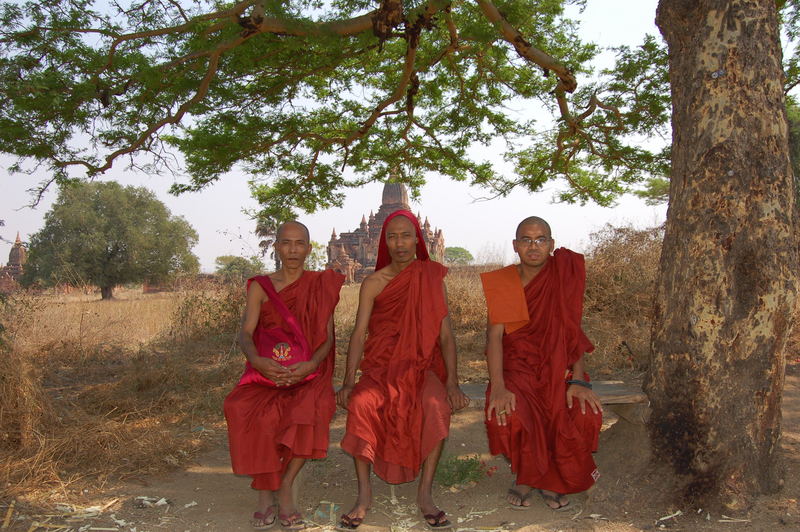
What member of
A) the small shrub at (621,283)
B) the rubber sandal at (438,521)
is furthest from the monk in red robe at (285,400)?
the small shrub at (621,283)

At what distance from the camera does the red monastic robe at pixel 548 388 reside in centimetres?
342

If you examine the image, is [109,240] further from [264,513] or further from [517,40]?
[264,513]

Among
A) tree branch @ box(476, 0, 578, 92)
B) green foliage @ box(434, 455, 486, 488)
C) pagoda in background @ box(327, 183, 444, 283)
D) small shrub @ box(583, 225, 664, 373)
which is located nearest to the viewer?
green foliage @ box(434, 455, 486, 488)

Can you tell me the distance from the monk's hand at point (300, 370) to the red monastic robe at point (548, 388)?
1.07 m

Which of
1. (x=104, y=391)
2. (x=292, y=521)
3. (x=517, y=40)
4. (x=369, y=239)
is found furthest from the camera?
(x=369, y=239)

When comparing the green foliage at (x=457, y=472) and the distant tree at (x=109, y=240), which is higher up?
the distant tree at (x=109, y=240)

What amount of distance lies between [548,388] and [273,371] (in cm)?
162

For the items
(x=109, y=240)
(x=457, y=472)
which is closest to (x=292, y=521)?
(x=457, y=472)

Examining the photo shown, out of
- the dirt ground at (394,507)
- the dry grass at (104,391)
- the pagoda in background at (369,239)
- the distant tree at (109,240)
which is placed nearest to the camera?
the dirt ground at (394,507)

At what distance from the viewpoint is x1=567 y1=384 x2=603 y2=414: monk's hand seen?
11.2 feet

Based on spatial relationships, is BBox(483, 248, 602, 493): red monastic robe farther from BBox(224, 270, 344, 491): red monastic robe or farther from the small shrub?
the small shrub

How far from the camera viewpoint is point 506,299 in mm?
3775

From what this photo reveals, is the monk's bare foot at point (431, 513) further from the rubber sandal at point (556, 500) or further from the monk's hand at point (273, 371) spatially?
the monk's hand at point (273, 371)

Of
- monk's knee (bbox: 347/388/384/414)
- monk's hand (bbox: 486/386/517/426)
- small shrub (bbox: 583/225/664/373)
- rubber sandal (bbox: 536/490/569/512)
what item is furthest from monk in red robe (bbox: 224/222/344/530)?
small shrub (bbox: 583/225/664/373)
